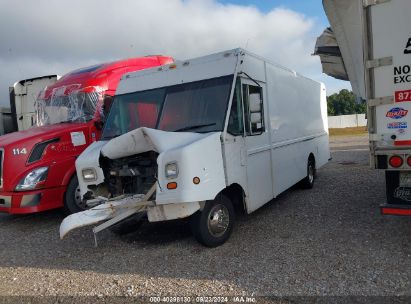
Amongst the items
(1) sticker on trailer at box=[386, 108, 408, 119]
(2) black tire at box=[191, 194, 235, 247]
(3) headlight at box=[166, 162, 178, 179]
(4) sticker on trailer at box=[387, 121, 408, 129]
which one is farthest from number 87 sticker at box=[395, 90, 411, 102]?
(3) headlight at box=[166, 162, 178, 179]

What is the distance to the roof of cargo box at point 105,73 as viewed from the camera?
805 centimetres

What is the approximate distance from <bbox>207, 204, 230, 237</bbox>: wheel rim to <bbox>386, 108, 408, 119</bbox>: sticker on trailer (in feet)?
7.89

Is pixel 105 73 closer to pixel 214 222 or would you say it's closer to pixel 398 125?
pixel 214 222

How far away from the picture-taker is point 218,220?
212 inches

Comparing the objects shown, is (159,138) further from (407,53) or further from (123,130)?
(407,53)

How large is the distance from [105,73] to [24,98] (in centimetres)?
362

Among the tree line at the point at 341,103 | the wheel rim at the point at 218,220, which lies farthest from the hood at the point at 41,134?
the tree line at the point at 341,103

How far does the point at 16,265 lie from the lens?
17.9 ft

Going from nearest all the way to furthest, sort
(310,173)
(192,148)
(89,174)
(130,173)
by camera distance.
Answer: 1. (192,148)
2. (130,173)
3. (89,174)
4. (310,173)

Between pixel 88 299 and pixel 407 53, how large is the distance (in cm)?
445

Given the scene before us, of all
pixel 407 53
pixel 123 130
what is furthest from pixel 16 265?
pixel 407 53

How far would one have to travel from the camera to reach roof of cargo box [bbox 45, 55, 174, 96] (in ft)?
26.4

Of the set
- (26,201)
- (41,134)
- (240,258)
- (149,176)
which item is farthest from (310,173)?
(26,201)

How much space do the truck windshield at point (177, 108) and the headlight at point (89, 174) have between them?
32.3 inches
